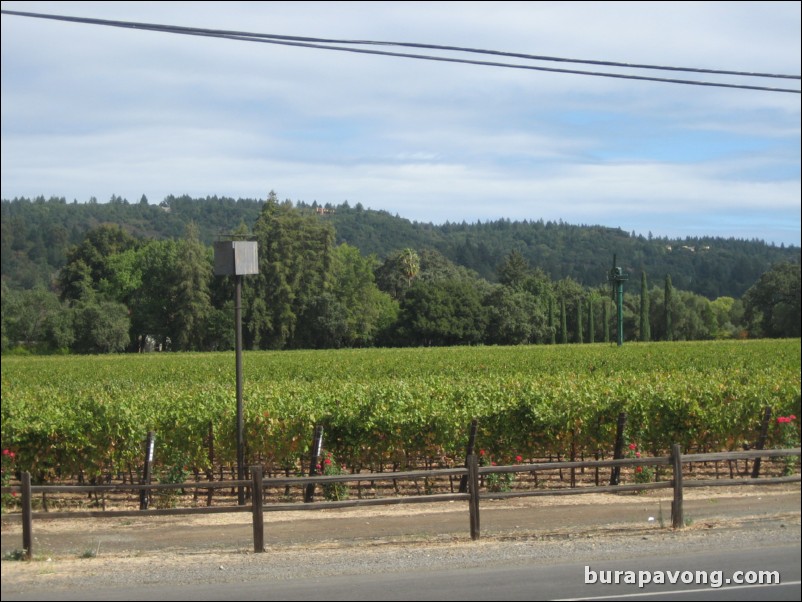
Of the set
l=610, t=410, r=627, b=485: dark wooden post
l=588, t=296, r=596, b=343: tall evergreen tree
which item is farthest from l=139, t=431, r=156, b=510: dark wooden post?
l=588, t=296, r=596, b=343: tall evergreen tree

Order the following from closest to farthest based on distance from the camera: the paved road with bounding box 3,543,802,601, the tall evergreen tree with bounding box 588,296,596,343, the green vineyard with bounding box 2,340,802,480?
the paved road with bounding box 3,543,802,601 → the green vineyard with bounding box 2,340,802,480 → the tall evergreen tree with bounding box 588,296,596,343

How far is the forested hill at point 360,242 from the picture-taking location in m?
9.71

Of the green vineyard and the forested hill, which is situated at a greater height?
the forested hill

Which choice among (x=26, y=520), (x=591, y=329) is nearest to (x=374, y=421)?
(x=26, y=520)

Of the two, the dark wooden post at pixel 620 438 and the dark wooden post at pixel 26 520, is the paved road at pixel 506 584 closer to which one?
the dark wooden post at pixel 26 520

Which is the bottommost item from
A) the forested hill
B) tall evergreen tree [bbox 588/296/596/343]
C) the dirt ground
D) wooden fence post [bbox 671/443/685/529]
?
the dirt ground

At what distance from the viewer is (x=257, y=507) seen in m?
8.73

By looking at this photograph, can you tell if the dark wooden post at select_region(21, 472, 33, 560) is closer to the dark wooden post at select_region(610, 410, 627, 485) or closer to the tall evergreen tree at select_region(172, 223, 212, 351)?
the tall evergreen tree at select_region(172, 223, 212, 351)

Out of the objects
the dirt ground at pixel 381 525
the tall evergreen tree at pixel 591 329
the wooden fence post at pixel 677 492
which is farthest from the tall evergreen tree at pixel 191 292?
the tall evergreen tree at pixel 591 329

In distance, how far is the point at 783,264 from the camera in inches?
535

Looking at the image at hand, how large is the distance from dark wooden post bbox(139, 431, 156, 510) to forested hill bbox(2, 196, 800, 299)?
292 cm

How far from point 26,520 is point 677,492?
712 cm

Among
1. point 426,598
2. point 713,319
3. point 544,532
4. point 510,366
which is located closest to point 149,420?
point 544,532

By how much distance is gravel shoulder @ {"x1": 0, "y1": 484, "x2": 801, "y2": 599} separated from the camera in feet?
26.1
